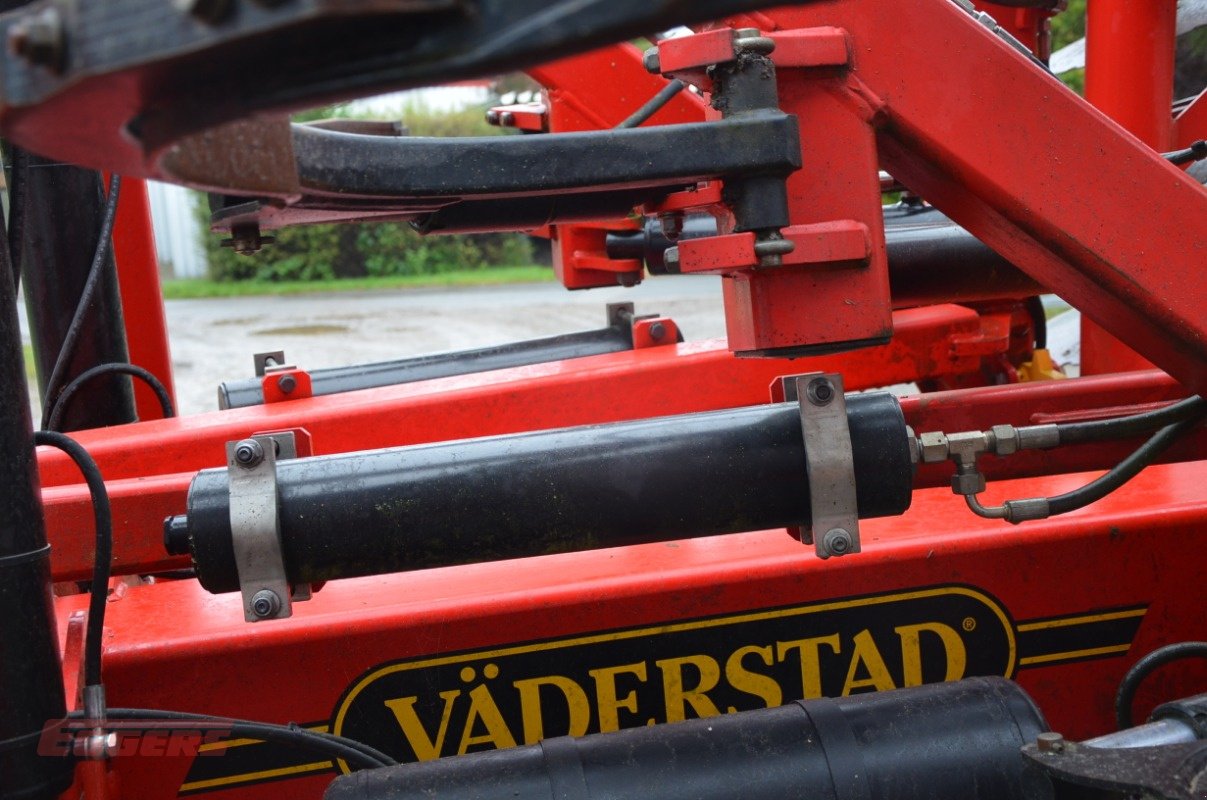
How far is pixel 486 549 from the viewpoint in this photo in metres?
1.15

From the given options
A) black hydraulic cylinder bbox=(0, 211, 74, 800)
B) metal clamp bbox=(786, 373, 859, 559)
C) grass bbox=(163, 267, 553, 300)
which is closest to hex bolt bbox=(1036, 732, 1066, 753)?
metal clamp bbox=(786, 373, 859, 559)

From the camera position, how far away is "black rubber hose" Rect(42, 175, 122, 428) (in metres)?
2.02

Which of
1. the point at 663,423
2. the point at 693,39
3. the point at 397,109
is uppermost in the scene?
the point at 397,109

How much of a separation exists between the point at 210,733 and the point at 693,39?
2.97ft

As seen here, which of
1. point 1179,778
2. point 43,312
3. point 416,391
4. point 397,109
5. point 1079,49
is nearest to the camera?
point 1179,778

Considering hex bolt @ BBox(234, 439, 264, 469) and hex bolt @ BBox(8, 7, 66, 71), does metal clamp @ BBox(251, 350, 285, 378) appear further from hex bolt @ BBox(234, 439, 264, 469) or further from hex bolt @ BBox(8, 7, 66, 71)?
hex bolt @ BBox(8, 7, 66, 71)

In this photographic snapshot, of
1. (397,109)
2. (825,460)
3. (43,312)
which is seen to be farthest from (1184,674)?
(397,109)

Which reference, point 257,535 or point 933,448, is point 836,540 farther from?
point 257,535

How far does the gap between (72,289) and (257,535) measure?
1538 millimetres

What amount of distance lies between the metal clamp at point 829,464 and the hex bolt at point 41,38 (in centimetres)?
79

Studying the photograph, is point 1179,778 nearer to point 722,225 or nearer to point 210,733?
point 722,225

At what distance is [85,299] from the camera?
6.95 ft

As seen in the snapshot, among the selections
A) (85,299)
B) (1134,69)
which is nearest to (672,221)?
(85,299)

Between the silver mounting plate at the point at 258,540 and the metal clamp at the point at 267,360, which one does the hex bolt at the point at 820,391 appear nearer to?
the silver mounting plate at the point at 258,540
